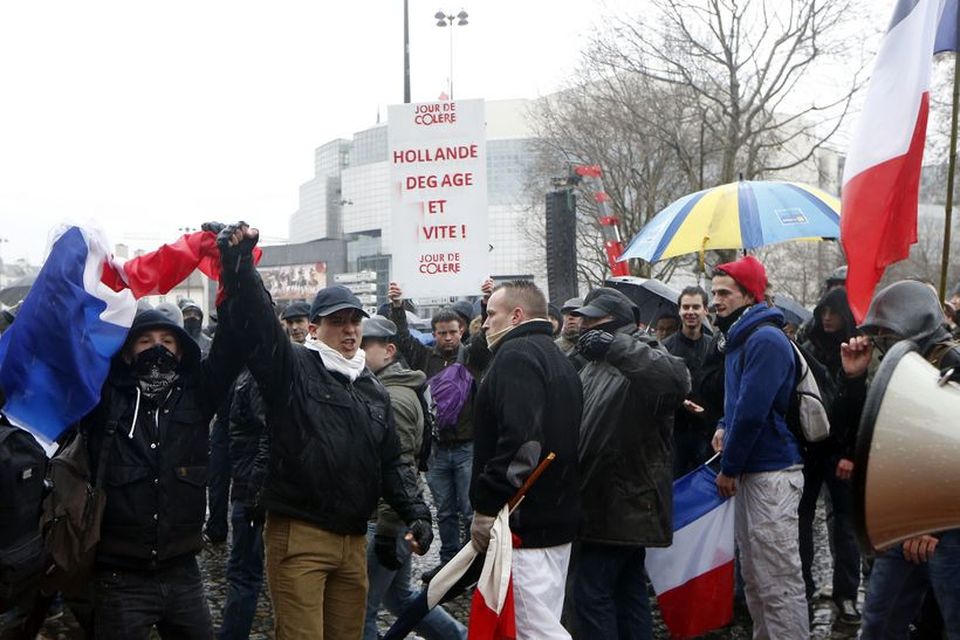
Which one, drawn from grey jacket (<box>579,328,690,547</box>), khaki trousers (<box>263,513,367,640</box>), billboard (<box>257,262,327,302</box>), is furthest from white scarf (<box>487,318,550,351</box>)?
billboard (<box>257,262,327,302</box>)

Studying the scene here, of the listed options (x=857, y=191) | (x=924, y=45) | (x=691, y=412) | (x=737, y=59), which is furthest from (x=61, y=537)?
(x=737, y=59)

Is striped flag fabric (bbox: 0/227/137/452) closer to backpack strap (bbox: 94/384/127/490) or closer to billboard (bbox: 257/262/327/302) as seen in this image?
backpack strap (bbox: 94/384/127/490)

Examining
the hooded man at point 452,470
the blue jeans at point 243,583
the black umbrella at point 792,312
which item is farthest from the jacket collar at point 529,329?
the black umbrella at point 792,312

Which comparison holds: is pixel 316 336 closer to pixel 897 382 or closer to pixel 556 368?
pixel 556 368

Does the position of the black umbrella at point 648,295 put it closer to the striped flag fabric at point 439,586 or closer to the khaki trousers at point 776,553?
the khaki trousers at point 776,553

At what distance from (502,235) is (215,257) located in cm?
7631

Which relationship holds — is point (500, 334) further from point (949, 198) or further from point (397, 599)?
point (949, 198)

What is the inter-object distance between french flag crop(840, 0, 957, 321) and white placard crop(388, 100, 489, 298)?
11.6 feet

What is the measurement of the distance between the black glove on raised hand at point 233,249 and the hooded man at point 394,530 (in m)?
1.36

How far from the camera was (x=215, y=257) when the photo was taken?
384cm

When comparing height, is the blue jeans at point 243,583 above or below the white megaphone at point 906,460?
below

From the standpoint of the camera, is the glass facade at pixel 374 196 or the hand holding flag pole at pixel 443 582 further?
the glass facade at pixel 374 196

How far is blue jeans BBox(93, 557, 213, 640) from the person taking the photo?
3.62 metres

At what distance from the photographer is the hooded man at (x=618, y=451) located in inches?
181
